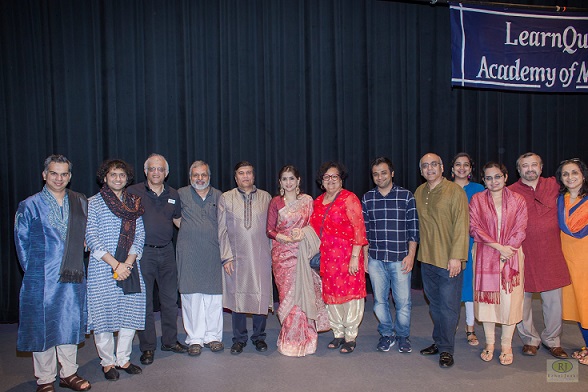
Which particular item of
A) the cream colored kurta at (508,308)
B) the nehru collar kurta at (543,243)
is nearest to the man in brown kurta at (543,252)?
the nehru collar kurta at (543,243)

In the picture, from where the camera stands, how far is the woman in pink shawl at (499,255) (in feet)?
10.1

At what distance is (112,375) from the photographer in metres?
2.96

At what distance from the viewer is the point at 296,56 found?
495cm

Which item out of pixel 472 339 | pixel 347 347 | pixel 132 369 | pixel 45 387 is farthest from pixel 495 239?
pixel 45 387

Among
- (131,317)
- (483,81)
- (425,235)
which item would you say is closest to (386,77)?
(483,81)

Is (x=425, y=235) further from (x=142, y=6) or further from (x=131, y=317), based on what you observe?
(x=142, y=6)

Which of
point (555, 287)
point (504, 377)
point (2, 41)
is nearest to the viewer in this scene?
point (504, 377)

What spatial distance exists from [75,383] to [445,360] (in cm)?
248

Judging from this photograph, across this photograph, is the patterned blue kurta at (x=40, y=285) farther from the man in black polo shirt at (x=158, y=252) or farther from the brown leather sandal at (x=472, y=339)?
the brown leather sandal at (x=472, y=339)

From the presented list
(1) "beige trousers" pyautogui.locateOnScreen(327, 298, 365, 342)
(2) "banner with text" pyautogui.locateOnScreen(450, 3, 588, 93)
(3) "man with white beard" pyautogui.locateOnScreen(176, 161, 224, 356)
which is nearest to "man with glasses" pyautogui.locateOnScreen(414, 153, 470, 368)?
(1) "beige trousers" pyautogui.locateOnScreen(327, 298, 365, 342)

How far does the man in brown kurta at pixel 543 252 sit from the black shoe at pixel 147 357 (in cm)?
275

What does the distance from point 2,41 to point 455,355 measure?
5033mm

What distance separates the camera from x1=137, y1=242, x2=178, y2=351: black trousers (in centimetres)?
324

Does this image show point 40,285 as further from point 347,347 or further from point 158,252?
point 347,347
